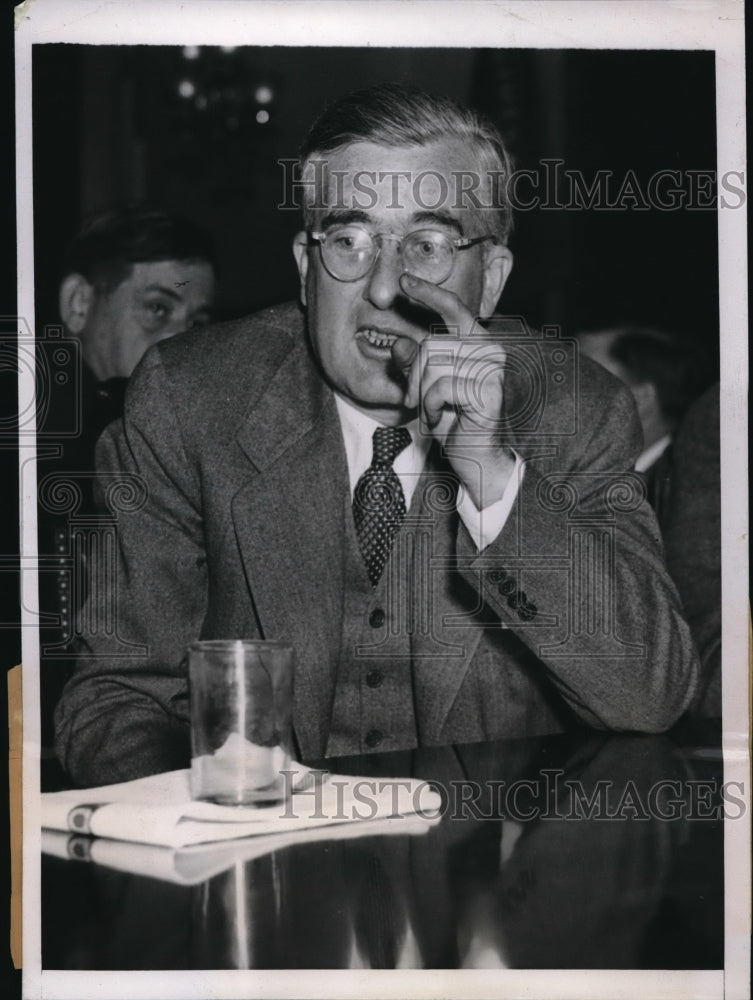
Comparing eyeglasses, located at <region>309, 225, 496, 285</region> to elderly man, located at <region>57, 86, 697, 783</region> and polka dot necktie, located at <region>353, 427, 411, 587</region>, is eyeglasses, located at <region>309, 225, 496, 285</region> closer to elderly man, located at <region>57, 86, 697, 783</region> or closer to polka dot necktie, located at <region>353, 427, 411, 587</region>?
elderly man, located at <region>57, 86, 697, 783</region>

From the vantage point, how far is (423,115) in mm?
1465

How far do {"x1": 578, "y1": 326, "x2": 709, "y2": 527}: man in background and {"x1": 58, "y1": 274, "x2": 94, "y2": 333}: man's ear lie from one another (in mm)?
574

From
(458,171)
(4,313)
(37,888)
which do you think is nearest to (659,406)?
(458,171)

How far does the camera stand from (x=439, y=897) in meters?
1.10

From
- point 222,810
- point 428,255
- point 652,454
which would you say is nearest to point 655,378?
point 652,454

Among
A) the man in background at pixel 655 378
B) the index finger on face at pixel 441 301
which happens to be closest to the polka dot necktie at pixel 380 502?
the index finger on face at pixel 441 301

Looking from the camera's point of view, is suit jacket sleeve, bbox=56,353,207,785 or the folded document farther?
suit jacket sleeve, bbox=56,353,207,785

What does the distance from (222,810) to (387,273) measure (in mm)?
A: 628

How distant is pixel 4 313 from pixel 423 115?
531 millimetres

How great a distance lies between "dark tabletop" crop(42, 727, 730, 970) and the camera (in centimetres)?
109

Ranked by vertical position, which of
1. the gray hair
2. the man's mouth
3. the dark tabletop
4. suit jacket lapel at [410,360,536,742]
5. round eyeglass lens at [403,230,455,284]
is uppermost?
the gray hair

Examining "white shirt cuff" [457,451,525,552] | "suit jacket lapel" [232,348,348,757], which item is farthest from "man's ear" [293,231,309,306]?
"white shirt cuff" [457,451,525,552]

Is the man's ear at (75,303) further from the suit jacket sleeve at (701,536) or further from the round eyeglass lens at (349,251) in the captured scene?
the suit jacket sleeve at (701,536)

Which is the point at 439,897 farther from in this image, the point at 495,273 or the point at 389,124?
the point at 389,124
